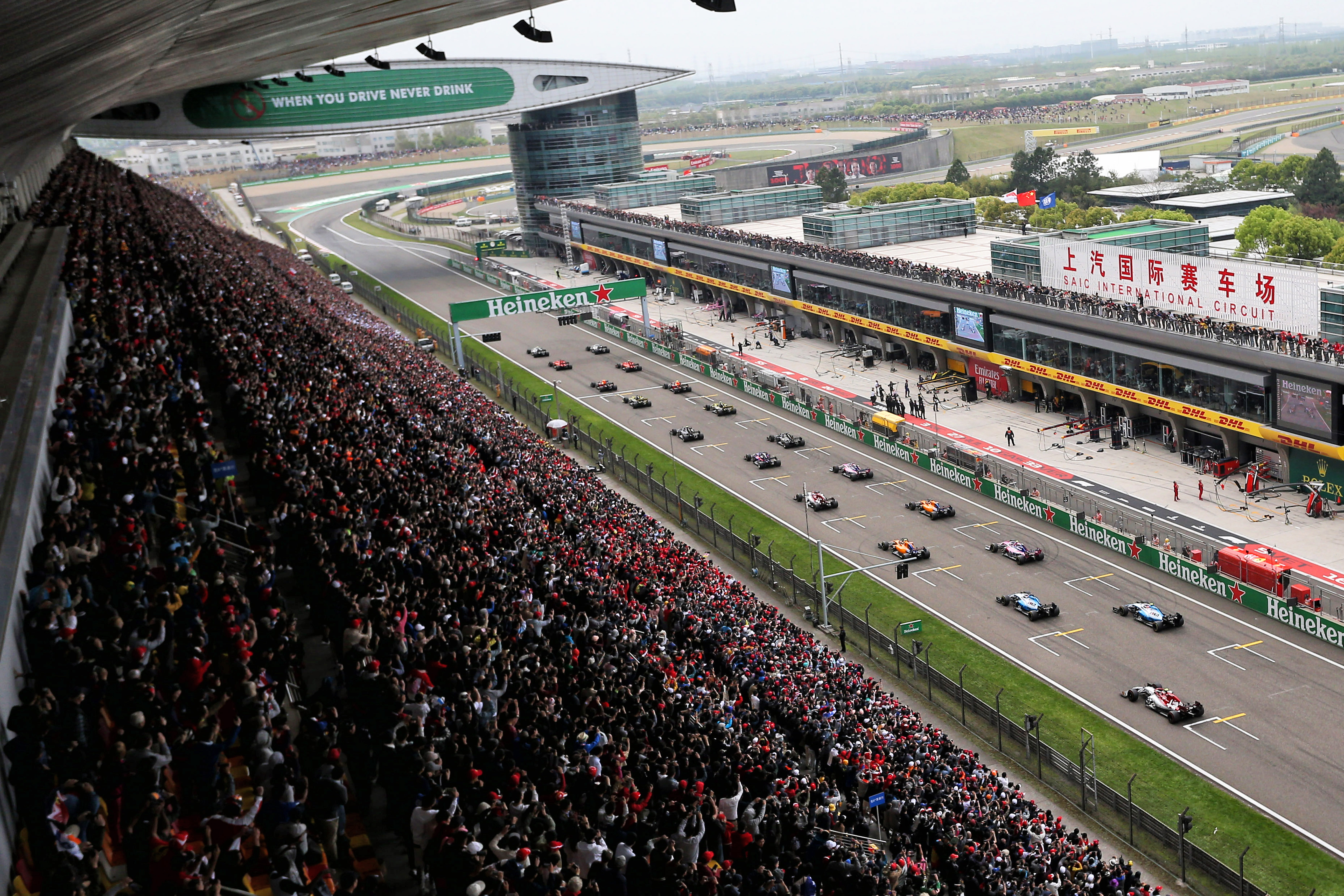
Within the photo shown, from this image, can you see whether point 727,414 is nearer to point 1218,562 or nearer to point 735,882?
point 1218,562

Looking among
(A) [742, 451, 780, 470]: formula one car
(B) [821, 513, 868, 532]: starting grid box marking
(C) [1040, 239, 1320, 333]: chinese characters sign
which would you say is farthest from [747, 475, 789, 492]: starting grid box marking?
(C) [1040, 239, 1320, 333]: chinese characters sign

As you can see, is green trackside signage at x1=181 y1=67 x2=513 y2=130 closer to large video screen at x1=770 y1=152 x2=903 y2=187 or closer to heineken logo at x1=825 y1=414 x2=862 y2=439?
large video screen at x1=770 y1=152 x2=903 y2=187

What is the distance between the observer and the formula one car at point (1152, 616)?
1373 inches

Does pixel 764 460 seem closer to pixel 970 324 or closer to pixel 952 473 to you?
pixel 952 473

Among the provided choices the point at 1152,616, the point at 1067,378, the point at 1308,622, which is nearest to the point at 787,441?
the point at 1067,378

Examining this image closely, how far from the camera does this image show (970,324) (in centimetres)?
6025

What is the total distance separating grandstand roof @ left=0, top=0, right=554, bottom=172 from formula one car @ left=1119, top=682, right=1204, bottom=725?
74.7 feet

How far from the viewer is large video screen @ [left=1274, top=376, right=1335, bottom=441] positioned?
1630 inches

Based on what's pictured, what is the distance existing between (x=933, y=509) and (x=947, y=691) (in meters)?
13.5

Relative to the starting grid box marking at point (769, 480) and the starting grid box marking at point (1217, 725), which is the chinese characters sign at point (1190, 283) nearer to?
the starting grid box marking at point (769, 480)

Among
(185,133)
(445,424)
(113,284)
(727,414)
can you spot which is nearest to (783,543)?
(445,424)

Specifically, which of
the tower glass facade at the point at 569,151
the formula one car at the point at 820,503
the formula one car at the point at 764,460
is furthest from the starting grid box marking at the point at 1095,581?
the tower glass facade at the point at 569,151

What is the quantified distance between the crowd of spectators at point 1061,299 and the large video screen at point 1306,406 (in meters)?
0.94

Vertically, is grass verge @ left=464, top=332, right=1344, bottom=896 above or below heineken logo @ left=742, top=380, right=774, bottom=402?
below
